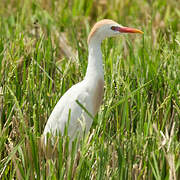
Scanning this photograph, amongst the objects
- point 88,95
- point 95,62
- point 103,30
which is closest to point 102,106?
point 88,95

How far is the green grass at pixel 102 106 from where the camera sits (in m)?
1.95

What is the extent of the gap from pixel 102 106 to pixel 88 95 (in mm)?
237

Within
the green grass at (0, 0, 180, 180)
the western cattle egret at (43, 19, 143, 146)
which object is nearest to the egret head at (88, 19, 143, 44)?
the western cattle egret at (43, 19, 143, 146)

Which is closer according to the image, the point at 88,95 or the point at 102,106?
the point at 102,106

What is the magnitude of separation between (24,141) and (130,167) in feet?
1.55

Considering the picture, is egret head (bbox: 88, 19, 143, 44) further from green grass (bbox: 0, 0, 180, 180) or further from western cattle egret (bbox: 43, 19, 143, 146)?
green grass (bbox: 0, 0, 180, 180)

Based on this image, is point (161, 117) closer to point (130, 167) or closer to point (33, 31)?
point (130, 167)

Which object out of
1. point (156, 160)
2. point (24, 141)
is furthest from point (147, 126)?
point (24, 141)

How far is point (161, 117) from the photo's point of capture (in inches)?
104

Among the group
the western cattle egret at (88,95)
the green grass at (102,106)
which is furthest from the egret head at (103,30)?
the green grass at (102,106)

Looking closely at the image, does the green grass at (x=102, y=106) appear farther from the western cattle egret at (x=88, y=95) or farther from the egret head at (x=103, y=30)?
the egret head at (x=103, y=30)

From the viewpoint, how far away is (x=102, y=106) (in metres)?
2.39

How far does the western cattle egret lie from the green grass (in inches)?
3.3

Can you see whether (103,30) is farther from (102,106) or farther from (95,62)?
(102,106)
